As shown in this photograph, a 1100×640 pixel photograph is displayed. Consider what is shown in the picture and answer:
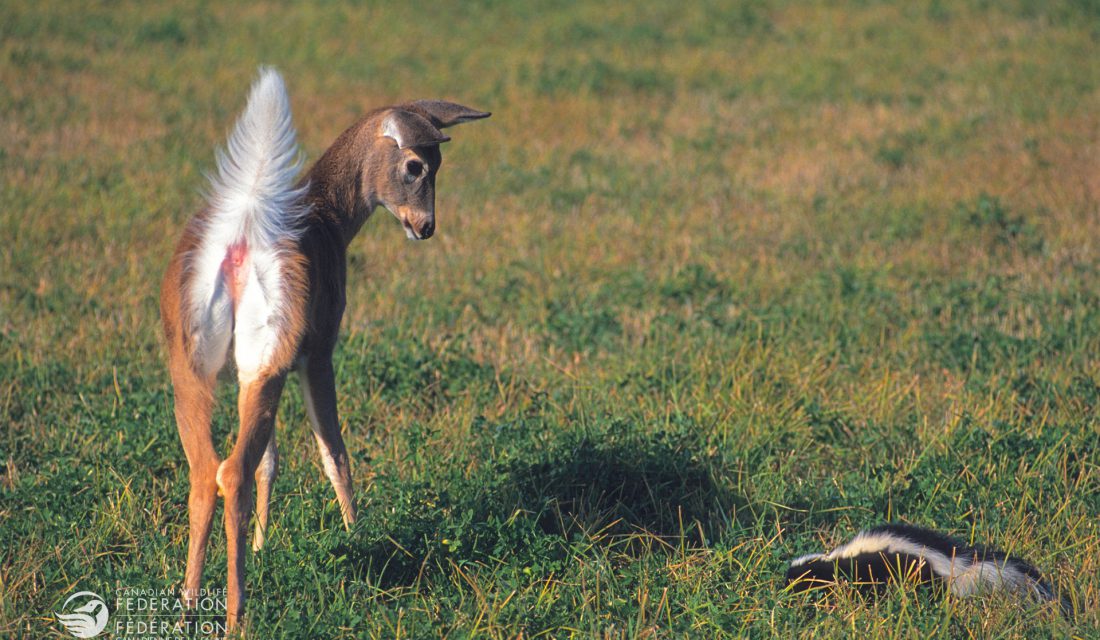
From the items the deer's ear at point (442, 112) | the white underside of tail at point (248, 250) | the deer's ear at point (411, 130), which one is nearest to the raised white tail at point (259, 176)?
the white underside of tail at point (248, 250)

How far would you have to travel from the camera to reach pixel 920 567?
4.00 m

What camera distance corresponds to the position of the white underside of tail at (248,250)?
137 inches

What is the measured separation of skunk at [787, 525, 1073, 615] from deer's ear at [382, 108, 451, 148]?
6.81 ft

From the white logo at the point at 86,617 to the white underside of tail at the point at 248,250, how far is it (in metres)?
1.04

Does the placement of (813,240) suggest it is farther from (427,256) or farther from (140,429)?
(140,429)

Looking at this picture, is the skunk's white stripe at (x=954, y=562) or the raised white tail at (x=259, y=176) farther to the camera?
the skunk's white stripe at (x=954, y=562)

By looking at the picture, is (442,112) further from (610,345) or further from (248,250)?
(610,345)

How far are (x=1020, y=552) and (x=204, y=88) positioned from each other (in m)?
10.4

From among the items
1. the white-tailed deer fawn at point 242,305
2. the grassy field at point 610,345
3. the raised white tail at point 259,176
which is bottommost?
the grassy field at point 610,345

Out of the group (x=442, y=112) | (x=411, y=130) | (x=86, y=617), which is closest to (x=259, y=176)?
(x=411, y=130)

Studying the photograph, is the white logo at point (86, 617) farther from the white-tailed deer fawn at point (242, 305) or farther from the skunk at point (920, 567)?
the skunk at point (920, 567)

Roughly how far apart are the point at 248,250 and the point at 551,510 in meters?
1.79

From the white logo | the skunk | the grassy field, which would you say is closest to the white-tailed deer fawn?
the white logo

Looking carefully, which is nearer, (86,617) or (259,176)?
(259,176)
